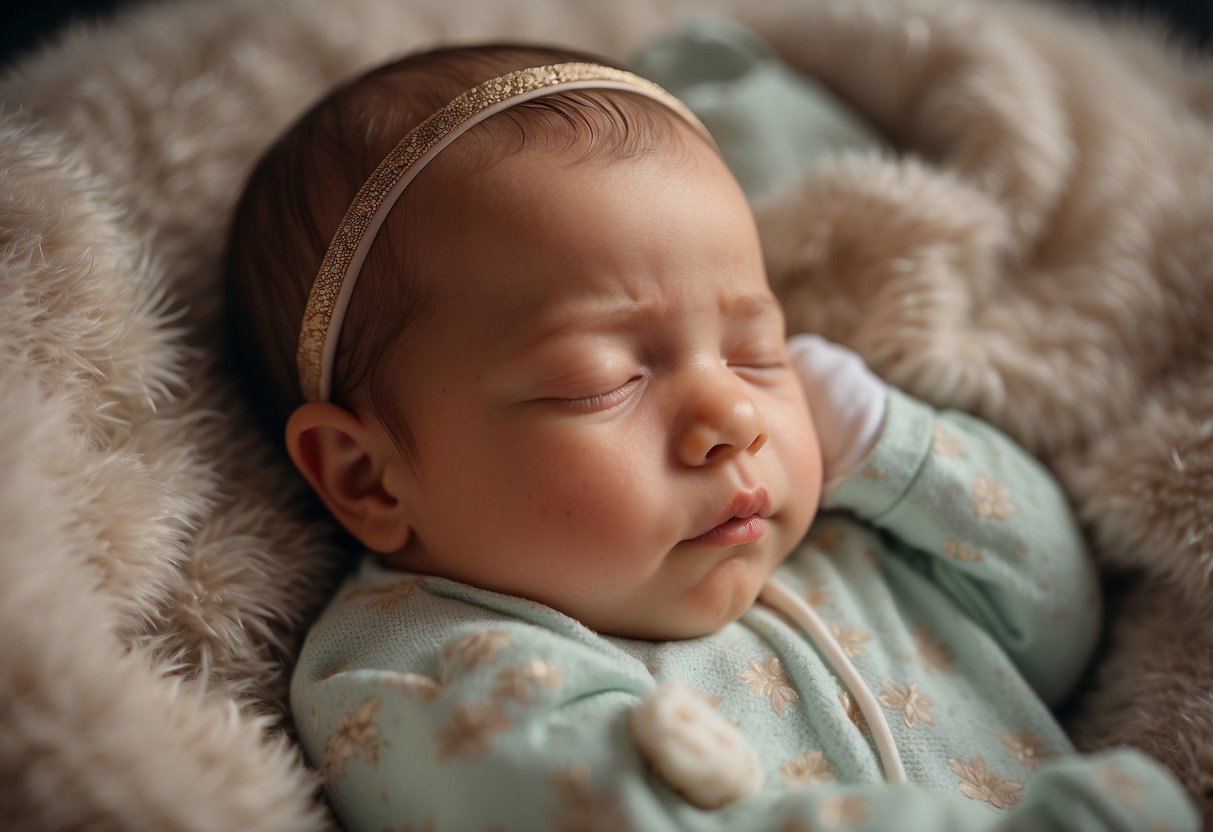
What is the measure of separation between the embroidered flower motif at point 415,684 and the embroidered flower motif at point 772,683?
326 mm

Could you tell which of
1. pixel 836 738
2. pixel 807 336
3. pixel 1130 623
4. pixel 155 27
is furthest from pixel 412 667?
pixel 155 27

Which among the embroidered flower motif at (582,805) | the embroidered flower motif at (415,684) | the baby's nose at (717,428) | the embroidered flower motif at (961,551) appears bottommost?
the embroidered flower motif at (415,684)

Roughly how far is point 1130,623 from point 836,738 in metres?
0.48

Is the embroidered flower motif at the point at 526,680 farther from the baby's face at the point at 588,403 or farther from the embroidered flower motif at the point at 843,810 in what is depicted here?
the embroidered flower motif at the point at 843,810

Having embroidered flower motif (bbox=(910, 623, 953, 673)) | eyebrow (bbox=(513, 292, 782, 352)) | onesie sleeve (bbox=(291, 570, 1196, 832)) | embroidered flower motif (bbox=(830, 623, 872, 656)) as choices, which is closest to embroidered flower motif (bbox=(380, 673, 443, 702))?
onesie sleeve (bbox=(291, 570, 1196, 832))

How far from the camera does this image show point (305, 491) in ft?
4.07

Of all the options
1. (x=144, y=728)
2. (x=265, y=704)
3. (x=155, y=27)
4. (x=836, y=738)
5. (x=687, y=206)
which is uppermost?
(x=687, y=206)

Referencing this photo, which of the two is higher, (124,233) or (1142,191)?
(1142,191)

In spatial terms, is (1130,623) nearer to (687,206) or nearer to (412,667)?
(687,206)

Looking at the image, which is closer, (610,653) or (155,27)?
(610,653)

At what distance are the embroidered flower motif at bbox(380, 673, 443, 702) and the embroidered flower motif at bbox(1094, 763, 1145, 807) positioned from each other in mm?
580

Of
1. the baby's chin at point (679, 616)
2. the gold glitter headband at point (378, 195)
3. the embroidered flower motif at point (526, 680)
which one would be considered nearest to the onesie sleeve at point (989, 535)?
the baby's chin at point (679, 616)

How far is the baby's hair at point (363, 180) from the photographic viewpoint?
1.05 meters

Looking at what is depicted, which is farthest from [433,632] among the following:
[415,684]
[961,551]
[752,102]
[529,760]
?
[752,102]
